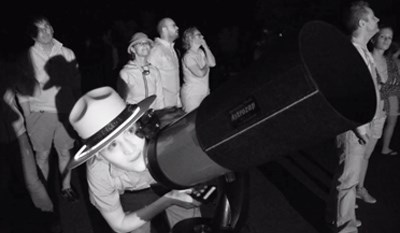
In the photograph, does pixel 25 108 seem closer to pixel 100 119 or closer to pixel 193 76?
pixel 193 76

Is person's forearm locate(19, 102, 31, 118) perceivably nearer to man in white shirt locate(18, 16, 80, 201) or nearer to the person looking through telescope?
man in white shirt locate(18, 16, 80, 201)

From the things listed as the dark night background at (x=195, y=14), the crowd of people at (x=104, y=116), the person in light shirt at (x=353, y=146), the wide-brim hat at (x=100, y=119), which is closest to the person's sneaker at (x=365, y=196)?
the person in light shirt at (x=353, y=146)

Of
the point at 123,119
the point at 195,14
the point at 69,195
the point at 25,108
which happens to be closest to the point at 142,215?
the point at 123,119

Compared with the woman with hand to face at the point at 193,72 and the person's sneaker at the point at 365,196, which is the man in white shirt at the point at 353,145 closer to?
the person's sneaker at the point at 365,196

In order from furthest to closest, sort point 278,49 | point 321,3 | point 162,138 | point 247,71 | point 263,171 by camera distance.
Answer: point 321,3
point 263,171
point 162,138
point 247,71
point 278,49

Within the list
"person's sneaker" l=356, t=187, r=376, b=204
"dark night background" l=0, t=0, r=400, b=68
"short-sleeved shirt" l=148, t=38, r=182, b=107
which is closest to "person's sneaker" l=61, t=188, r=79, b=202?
"short-sleeved shirt" l=148, t=38, r=182, b=107

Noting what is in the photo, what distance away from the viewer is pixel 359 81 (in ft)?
3.27

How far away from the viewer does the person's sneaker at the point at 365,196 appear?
3308 mm

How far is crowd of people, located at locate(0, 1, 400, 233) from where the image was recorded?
1563 millimetres

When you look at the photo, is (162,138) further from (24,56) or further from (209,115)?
(24,56)

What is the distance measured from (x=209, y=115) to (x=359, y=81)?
40 cm

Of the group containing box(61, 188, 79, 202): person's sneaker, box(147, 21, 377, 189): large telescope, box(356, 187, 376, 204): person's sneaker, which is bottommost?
box(356, 187, 376, 204): person's sneaker

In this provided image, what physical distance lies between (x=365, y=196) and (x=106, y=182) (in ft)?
7.93

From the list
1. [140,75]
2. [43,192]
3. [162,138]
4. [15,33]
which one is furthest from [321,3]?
[162,138]
